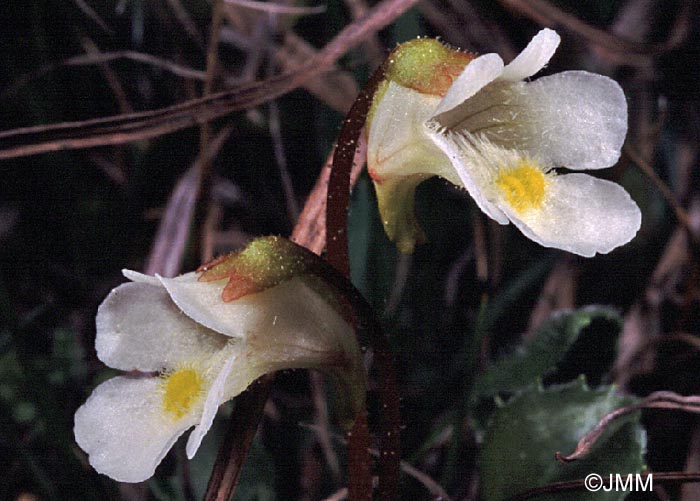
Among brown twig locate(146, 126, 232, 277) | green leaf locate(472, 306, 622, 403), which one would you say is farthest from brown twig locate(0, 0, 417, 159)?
green leaf locate(472, 306, 622, 403)

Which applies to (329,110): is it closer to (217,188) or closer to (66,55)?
(217,188)

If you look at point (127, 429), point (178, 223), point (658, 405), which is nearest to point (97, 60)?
point (178, 223)

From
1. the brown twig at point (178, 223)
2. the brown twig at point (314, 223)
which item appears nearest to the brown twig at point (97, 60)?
the brown twig at point (178, 223)

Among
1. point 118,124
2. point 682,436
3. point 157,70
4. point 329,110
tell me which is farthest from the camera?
point 157,70

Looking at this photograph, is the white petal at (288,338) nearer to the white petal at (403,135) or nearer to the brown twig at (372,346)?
the brown twig at (372,346)

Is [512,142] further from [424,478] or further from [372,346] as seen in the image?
[424,478]

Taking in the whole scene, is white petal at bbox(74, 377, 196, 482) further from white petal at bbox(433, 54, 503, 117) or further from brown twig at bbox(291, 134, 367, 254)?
white petal at bbox(433, 54, 503, 117)

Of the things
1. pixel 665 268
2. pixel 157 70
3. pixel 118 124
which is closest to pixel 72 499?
pixel 118 124
